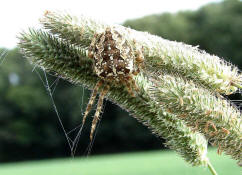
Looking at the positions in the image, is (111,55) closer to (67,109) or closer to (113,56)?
(113,56)

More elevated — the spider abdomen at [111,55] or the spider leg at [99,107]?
the spider abdomen at [111,55]

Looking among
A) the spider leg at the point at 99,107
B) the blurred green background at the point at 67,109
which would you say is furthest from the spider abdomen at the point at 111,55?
the blurred green background at the point at 67,109

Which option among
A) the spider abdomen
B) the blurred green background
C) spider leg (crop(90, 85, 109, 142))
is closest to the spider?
the spider abdomen

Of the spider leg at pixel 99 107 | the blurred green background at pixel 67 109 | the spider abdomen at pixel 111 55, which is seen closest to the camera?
the spider abdomen at pixel 111 55

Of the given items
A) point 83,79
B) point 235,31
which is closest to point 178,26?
point 235,31

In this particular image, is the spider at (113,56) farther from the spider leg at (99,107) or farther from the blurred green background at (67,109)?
the blurred green background at (67,109)

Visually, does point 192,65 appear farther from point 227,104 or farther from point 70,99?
point 70,99

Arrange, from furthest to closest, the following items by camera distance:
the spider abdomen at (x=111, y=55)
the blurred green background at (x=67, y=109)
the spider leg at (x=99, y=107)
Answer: the blurred green background at (x=67, y=109) < the spider leg at (x=99, y=107) < the spider abdomen at (x=111, y=55)

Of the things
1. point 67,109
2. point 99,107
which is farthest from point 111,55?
point 67,109

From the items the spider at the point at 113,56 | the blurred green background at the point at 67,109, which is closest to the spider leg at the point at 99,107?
the spider at the point at 113,56

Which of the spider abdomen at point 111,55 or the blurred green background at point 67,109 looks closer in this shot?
the spider abdomen at point 111,55
